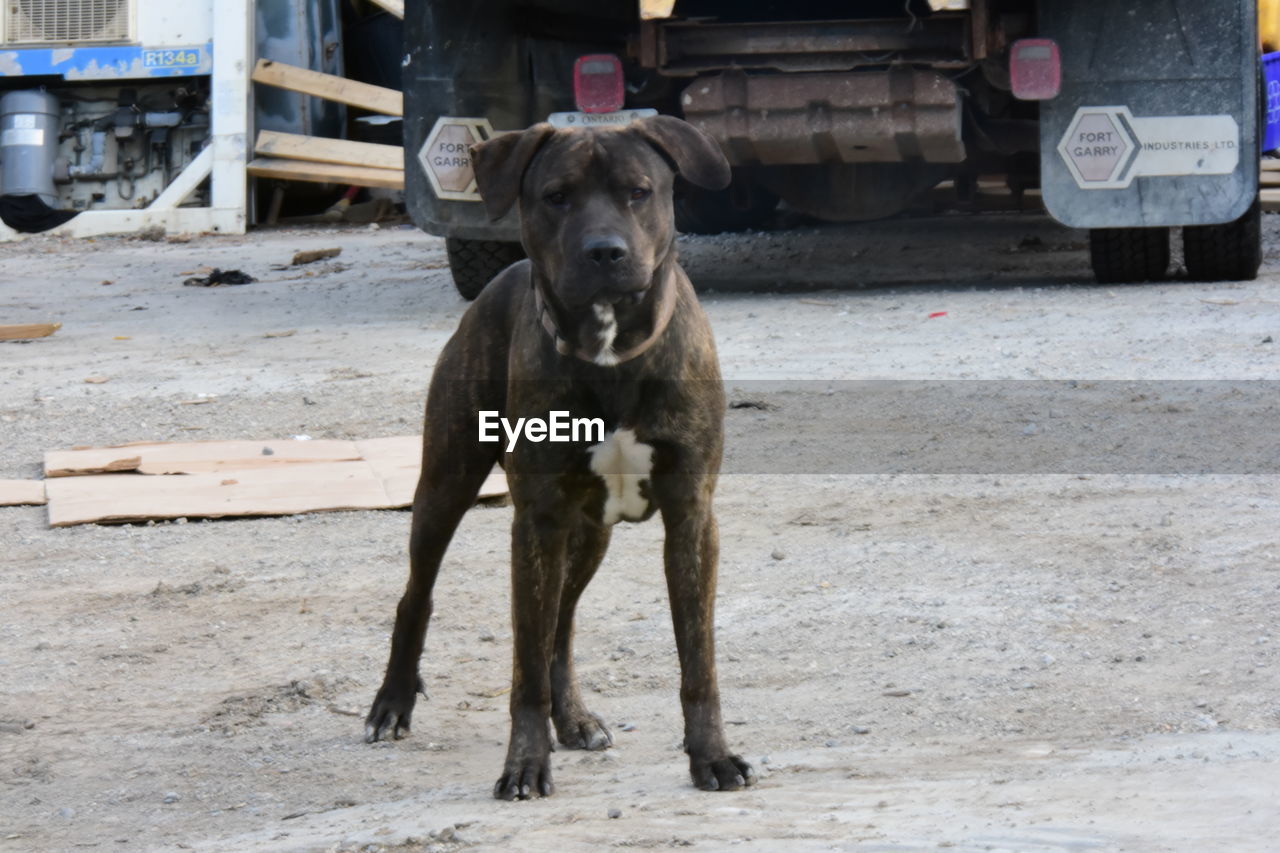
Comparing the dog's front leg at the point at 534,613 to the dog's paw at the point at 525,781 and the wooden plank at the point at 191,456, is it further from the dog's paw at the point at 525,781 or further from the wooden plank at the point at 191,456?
the wooden plank at the point at 191,456

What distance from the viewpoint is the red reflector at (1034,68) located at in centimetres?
867

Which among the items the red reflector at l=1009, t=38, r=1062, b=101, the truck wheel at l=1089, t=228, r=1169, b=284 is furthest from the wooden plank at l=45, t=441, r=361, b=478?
the truck wheel at l=1089, t=228, r=1169, b=284

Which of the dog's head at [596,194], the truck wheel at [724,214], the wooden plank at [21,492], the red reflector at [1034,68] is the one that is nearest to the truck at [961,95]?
the red reflector at [1034,68]

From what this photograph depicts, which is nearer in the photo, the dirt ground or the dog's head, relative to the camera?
the dirt ground

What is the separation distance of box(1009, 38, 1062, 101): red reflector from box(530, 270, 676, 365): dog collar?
5.52 meters

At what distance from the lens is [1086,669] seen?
412 centimetres

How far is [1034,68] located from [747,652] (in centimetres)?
504

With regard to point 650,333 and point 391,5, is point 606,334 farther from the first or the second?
point 391,5

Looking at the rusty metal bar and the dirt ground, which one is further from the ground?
the rusty metal bar

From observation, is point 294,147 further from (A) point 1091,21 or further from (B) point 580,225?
(B) point 580,225

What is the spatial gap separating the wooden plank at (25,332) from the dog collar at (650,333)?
22.7 feet

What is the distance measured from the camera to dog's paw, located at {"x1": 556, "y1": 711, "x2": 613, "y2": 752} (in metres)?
3.96

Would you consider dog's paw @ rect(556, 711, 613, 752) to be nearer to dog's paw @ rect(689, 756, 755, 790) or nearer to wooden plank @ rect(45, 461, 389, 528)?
dog's paw @ rect(689, 756, 755, 790)

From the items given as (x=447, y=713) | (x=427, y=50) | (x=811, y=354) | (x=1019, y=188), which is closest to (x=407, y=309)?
(x=427, y=50)
